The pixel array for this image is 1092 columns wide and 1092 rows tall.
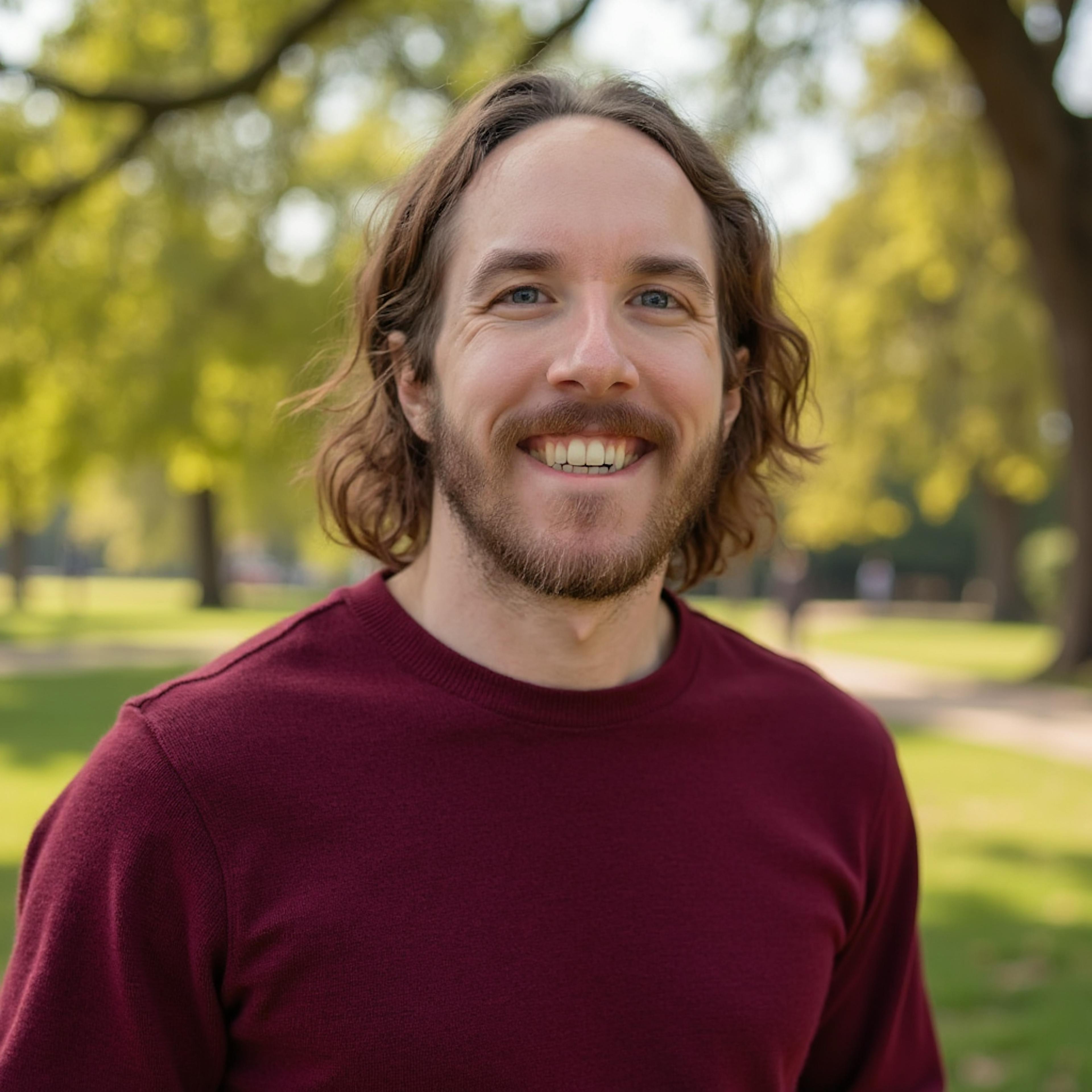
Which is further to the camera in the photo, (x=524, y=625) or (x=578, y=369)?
(x=524, y=625)

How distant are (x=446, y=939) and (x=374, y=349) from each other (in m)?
1.18

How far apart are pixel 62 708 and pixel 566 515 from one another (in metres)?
11.9

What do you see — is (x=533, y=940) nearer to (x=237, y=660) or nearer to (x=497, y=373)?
(x=237, y=660)

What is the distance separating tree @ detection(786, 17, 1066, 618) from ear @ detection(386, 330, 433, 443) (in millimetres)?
15494

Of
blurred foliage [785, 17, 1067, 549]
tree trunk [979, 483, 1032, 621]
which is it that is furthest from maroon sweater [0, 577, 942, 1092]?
tree trunk [979, 483, 1032, 621]

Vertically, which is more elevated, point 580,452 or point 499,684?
point 580,452

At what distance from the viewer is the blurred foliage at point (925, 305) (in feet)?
63.5

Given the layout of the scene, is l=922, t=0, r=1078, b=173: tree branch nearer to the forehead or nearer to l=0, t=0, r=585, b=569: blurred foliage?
l=0, t=0, r=585, b=569: blurred foliage

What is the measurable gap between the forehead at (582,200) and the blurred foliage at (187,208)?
975cm

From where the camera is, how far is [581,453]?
1861 millimetres

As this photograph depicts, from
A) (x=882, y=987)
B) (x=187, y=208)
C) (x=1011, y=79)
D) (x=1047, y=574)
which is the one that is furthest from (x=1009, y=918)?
(x=1047, y=574)

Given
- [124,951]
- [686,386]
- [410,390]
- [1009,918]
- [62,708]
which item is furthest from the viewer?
[62,708]

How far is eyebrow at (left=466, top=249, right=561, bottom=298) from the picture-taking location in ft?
6.14

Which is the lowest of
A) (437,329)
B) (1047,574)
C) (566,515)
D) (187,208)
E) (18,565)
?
(18,565)
